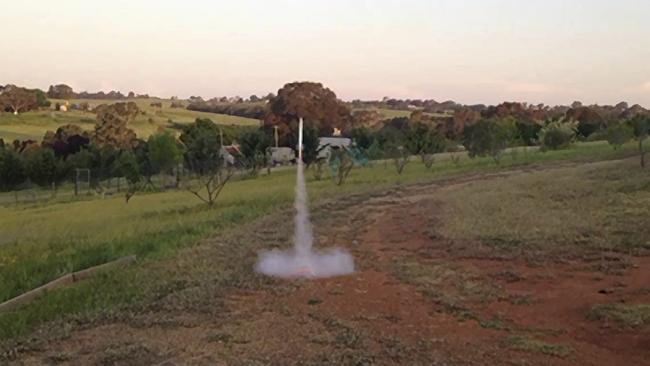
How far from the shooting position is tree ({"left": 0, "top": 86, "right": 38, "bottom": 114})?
86.9 metres

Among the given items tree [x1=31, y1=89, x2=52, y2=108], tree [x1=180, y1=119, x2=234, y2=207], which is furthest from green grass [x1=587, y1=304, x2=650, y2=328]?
tree [x1=31, y1=89, x2=52, y2=108]

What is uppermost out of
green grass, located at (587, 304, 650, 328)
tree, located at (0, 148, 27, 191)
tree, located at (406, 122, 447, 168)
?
tree, located at (406, 122, 447, 168)

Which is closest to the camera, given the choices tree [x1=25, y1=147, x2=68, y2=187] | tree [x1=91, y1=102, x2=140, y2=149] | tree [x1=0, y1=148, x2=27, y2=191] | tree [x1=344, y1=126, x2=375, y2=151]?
tree [x1=0, y1=148, x2=27, y2=191]

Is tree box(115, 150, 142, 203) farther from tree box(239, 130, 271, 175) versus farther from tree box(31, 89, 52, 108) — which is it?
tree box(31, 89, 52, 108)

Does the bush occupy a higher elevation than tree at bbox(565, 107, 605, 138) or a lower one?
lower

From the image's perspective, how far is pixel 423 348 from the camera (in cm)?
709

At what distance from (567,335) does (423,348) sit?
1616mm

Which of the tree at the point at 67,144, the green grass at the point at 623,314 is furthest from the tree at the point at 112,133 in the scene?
the green grass at the point at 623,314

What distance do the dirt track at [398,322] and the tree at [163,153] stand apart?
109ft

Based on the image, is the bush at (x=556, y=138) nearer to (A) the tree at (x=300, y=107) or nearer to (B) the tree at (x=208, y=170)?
(A) the tree at (x=300, y=107)

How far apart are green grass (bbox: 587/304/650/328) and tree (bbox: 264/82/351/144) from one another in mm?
60081

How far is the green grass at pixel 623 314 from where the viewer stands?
7598 mm

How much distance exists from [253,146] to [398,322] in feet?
136

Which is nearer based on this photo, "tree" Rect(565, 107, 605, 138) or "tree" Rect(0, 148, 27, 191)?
"tree" Rect(0, 148, 27, 191)
